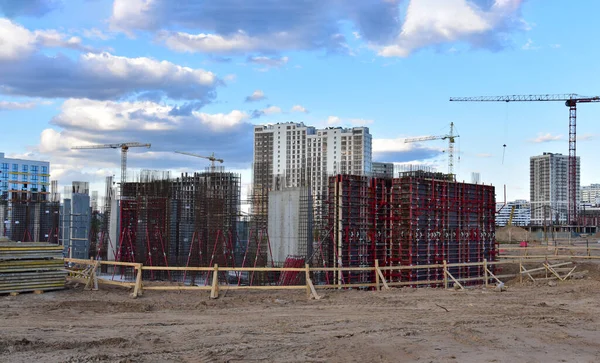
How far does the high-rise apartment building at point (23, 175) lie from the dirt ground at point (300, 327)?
87.5 metres

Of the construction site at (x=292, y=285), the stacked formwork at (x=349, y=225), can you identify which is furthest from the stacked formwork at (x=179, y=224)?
the stacked formwork at (x=349, y=225)

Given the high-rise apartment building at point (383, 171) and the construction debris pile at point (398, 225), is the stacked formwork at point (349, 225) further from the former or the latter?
the high-rise apartment building at point (383, 171)

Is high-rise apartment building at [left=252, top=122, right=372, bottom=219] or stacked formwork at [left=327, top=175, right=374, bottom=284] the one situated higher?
high-rise apartment building at [left=252, top=122, right=372, bottom=219]

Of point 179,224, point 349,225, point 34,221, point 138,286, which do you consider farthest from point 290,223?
point 34,221

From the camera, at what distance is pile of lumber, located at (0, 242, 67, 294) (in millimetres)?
16672

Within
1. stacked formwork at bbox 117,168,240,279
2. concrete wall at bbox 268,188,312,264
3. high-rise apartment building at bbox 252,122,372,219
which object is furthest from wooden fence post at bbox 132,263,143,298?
high-rise apartment building at bbox 252,122,372,219

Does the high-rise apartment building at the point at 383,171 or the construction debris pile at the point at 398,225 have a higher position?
the high-rise apartment building at the point at 383,171

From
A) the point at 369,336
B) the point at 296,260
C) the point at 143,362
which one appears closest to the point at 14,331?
the point at 143,362

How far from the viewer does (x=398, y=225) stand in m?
21.5

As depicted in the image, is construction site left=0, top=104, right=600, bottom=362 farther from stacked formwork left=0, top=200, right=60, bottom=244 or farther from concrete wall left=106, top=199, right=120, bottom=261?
stacked formwork left=0, top=200, right=60, bottom=244

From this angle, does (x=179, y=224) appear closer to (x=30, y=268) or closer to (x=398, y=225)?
(x=30, y=268)

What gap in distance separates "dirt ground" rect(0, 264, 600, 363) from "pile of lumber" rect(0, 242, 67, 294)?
0.41m

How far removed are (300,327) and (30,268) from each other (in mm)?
9202

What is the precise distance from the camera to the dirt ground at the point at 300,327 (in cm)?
987
